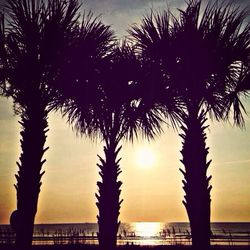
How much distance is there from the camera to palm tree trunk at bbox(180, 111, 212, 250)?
9.73 meters

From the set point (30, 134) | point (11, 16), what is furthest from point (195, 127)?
point (11, 16)

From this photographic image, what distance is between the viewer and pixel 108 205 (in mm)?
10836

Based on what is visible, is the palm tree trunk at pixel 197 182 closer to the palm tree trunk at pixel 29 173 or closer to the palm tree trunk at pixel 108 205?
the palm tree trunk at pixel 108 205

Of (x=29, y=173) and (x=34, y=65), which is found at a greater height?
(x=34, y=65)

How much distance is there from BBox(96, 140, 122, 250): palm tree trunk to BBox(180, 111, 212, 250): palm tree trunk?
218cm

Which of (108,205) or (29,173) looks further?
(108,205)

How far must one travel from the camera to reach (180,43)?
36.1ft

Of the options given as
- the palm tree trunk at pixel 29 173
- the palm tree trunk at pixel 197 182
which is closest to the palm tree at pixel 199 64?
the palm tree trunk at pixel 197 182

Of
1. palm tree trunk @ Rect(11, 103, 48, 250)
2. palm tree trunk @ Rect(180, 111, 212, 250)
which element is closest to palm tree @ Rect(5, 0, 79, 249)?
palm tree trunk @ Rect(11, 103, 48, 250)

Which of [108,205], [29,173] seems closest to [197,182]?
[108,205]

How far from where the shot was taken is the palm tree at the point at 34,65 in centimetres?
994

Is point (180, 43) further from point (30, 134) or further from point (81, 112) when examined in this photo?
point (30, 134)

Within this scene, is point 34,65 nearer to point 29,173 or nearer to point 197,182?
point 29,173

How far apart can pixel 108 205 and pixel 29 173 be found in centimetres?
264
